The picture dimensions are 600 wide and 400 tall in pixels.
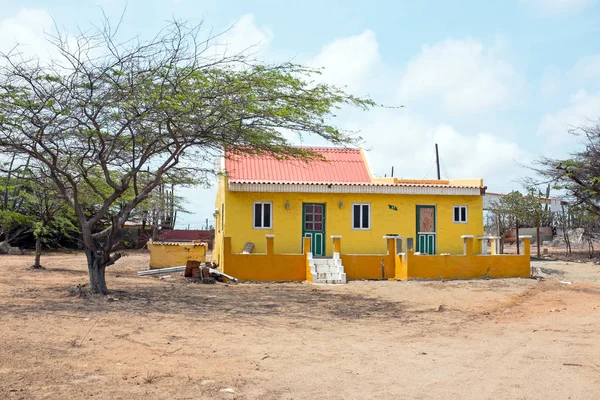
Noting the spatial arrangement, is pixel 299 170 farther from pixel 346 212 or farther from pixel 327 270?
A: pixel 327 270

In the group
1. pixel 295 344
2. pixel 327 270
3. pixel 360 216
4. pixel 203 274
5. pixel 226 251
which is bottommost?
pixel 295 344

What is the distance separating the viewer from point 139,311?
37.0 feet

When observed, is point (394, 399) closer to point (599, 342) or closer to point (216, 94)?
point (599, 342)

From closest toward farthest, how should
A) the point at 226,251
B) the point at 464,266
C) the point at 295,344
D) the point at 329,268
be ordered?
the point at 295,344
the point at 226,251
the point at 329,268
the point at 464,266

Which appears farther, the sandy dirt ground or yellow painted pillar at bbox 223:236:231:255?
yellow painted pillar at bbox 223:236:231:255

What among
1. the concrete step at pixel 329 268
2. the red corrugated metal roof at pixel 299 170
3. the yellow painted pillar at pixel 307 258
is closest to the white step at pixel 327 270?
the concrete step at pixel 329 268

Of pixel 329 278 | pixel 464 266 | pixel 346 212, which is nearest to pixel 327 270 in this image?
pixel 329 278

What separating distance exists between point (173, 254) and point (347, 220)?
6.26 metres

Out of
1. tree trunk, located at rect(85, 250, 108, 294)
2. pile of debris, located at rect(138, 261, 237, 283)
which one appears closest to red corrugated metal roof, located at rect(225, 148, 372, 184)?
pile of debris, located at rect(138, 261, 237, 283)

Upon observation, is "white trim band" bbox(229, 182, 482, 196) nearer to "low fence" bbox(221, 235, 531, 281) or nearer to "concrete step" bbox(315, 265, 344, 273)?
"low fence" bbox(221, 235, 531, 281)

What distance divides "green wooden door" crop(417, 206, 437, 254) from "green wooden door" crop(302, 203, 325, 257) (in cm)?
342

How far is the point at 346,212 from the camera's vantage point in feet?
→ 70.4

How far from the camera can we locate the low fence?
61.2 ft

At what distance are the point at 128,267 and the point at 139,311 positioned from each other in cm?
1410
